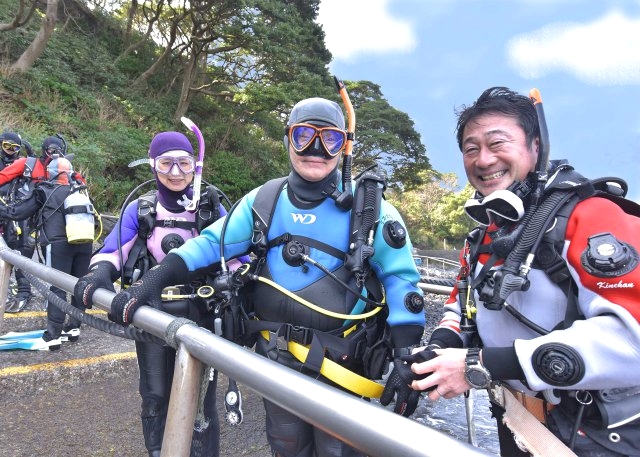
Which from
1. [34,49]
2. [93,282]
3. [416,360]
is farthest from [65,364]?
[34,49]

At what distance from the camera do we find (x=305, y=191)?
7.15 ft

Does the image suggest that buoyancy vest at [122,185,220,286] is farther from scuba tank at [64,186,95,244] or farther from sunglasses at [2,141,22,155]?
sunglasses at [2,141,22,155]

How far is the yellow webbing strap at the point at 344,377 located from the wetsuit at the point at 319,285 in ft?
0.26

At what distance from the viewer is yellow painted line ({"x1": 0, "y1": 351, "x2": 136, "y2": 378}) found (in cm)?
371

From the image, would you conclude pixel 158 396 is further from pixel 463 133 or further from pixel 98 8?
pixel 98 8

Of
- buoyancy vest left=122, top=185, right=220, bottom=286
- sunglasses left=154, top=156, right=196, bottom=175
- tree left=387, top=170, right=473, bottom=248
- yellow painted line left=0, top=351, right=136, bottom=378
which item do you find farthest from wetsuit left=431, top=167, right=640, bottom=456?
tree left=387, top=170, right=473, bottom=248

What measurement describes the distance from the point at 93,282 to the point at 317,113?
4.61ft

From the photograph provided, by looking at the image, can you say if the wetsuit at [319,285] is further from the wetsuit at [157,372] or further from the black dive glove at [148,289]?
the wetsuit at [157,372]

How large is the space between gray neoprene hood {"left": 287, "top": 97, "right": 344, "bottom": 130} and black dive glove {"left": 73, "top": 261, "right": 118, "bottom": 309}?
1.27m

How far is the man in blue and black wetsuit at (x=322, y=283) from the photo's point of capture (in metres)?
1.99

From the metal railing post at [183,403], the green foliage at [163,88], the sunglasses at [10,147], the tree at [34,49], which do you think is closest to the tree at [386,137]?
the green foliage at [163,88]

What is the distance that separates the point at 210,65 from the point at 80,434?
1891 centimetres

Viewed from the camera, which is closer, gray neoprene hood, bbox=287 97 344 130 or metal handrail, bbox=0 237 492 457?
metal handrail, bbox=0 237 492 457

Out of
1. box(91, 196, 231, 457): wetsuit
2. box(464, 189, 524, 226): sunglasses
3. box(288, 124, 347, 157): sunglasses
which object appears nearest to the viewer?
box(464, 189, 524, 226): sunglasses
